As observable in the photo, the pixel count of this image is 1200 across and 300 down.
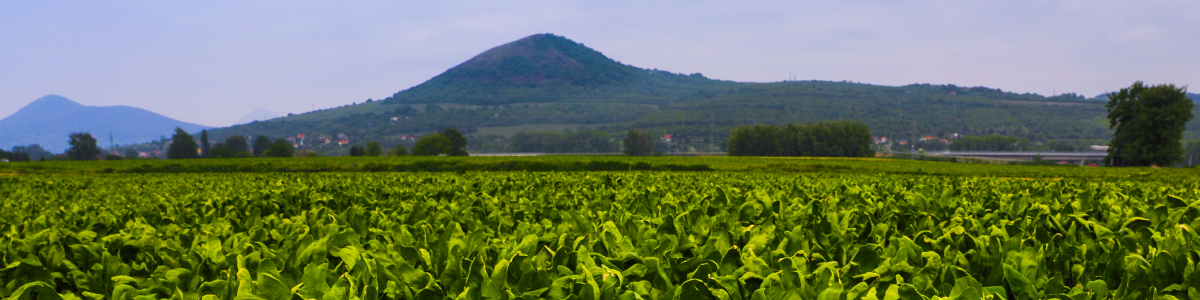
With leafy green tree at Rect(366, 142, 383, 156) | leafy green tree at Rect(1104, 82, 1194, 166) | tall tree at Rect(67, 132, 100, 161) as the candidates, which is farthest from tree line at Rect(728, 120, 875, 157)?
tall tree at Rect(67, 132, 100, 161)

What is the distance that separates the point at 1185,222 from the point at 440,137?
8114 centimetres

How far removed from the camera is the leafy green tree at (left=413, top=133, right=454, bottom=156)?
77688 millimetres

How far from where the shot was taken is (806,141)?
82.7 meters

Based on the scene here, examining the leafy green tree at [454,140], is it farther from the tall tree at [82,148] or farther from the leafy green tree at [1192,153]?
the leafy green tree at [1192,153]

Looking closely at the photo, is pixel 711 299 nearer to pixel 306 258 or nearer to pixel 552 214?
pixel 306 258

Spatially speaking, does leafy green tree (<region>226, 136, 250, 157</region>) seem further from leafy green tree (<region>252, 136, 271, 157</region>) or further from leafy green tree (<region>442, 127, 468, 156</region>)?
leafy green tree (<region>442, 127, 468, 156</region>)

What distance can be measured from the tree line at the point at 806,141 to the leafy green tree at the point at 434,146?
42757 millimetres

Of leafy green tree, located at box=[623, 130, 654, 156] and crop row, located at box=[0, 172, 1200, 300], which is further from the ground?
crop row, located at box=[0, 172, 1200, 300]

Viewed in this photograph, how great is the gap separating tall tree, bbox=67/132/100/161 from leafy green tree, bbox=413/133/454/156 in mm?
42754

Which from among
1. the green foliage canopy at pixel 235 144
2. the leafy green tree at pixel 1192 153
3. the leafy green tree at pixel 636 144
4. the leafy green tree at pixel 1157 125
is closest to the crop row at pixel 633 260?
the leafy green tree at pixel 1157 125

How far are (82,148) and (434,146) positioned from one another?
154 ft

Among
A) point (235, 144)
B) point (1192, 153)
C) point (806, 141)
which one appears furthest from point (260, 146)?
point (1192, 153)

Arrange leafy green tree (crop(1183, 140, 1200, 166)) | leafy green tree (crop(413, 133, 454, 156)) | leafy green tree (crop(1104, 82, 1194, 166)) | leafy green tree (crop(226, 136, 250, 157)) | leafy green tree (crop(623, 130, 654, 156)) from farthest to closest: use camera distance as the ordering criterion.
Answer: leafy green tree (crop(623, 130, 654, 156)) → leafy green tree (crop(226, 136, 250, 157)) → leafy green tree (crop(1183, 140, 1200, 166)) → leafy green tree (crop(413, 133, 454, 156)) → leafy green tree (crop(1104, 82, 1194, 166))

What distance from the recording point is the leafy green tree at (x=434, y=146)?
77688 millimetres
